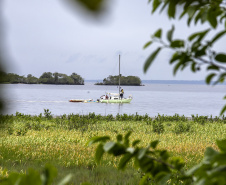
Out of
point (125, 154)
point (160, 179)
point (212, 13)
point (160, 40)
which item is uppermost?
point (212, 13)

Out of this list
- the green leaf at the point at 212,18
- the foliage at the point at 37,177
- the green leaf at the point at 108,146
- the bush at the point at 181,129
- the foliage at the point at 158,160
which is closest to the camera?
the foliage at the point at 37,177

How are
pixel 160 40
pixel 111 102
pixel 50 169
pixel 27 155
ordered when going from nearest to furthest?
pixel 50 169, pixel 160 40, pixel 27 155, pixel 111 102

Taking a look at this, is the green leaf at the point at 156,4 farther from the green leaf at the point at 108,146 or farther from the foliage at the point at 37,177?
the foliage at the point at 37,177

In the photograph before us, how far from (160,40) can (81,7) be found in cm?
43

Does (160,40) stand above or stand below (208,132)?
above

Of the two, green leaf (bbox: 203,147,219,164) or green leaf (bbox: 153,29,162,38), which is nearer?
green leaf (bbox: 153,29,162,38)

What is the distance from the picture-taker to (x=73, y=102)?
51.4 metres

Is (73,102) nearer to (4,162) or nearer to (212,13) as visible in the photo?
(4,162)

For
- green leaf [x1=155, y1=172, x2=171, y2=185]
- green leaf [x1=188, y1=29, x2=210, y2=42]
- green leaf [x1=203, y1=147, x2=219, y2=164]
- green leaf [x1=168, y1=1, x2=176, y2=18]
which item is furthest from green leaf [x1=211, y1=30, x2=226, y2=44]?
green leaf [x1=155, y1=172, x2=171, y2=185]

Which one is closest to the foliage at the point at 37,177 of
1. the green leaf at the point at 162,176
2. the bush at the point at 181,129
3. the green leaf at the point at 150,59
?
the green leaf at the point at 150,59

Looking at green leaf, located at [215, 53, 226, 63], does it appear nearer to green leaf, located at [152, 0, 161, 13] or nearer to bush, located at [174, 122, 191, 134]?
green leaf, located at [152, 0, 161, 13]

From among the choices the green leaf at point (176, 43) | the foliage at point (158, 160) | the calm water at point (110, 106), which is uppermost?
the green leaf at point (176, 43)

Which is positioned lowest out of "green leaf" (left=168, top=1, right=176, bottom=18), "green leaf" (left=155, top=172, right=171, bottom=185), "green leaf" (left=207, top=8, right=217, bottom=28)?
"green leaf" (left=155, top=172, right=171, bottom=185)

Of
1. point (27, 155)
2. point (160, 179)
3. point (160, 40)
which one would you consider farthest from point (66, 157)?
point (160, 40)
